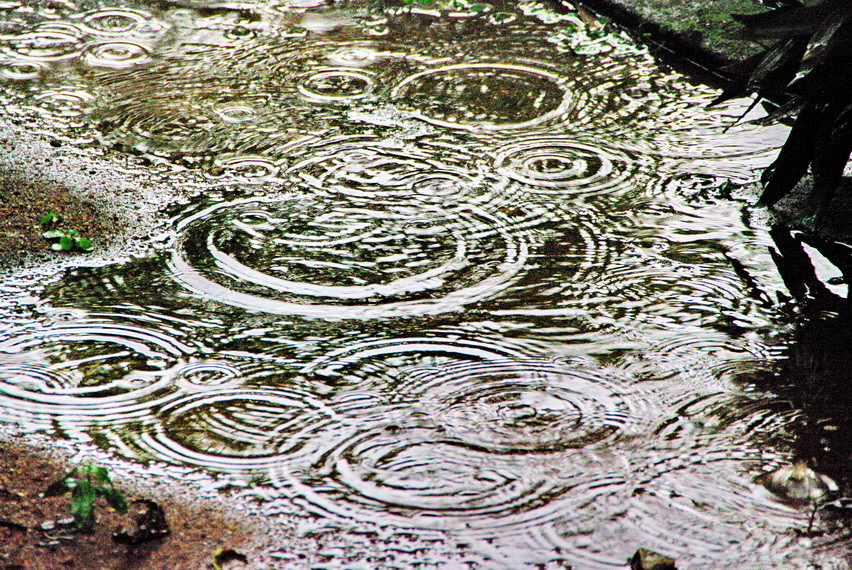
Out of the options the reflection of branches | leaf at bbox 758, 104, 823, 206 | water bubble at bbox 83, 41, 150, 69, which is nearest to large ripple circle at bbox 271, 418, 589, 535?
the reflection of branches

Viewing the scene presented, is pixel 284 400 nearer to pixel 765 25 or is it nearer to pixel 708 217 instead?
pixel 708 217

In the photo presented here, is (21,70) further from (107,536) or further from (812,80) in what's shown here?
(812,80)

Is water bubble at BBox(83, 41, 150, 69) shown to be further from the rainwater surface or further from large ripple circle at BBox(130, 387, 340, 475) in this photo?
large ripple circle at BBox(130, 387, 340, 475)

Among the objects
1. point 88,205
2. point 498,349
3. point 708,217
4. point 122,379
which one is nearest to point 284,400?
point 122,379

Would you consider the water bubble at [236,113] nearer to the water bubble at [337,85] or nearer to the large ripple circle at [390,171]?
the water bubble at [337,85]

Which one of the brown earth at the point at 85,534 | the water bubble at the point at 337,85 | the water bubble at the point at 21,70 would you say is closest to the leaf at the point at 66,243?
the brown earth at the point at 85,534

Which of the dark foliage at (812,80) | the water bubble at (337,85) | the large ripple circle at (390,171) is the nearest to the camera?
the dark foliage at (812,80)

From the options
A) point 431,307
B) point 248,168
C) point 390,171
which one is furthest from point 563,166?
point 248,168
